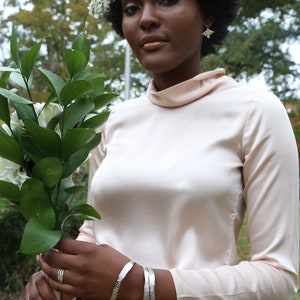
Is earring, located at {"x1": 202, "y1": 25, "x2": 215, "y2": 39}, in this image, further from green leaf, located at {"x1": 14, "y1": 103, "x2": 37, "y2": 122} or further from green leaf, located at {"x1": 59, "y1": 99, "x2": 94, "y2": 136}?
green leaf, located at {"x1": 14, "y1": 103, "x2": 37, "y2": 122}

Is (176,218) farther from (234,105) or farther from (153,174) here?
(234,105)

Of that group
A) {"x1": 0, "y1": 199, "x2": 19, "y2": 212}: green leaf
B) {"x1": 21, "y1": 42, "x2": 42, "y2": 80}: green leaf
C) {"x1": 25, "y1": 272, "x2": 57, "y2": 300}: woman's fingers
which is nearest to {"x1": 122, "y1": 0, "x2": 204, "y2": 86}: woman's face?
{"x1": 21, "y1": 42, "x2": 42, "y2": 80}: green leaf

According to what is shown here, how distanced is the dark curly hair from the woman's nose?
6.4 inches

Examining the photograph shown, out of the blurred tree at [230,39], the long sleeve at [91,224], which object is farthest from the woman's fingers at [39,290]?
the blurred tree at [230,39]

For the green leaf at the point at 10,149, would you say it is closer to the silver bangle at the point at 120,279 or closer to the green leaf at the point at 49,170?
the green leaf at the point at 49,170

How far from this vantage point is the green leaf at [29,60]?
4.23 feet

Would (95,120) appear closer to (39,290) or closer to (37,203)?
(37,203)

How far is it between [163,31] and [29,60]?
0.40 metres

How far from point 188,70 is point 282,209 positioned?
1.76 ft

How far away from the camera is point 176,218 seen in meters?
1.38

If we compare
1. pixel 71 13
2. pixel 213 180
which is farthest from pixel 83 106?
pixel 71 13

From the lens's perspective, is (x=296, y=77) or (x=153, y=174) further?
(x=296, y=77)

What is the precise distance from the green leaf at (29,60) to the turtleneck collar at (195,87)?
0.44 metres

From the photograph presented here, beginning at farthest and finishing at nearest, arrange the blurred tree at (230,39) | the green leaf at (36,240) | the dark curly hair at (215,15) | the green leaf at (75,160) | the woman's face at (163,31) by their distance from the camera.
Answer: the blurred tree at (230,39) → the dark curly hair at (215,15) → the woman's face at (163,31) → the green leaf at (75,160) → the green leaf at (36,240)
